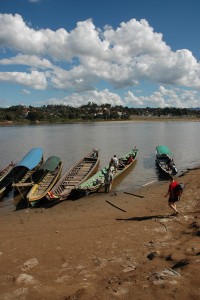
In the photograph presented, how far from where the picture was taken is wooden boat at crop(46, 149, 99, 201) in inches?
645

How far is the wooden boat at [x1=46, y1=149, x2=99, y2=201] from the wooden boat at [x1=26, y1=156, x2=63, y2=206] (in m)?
0.56

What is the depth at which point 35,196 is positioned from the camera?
1622 cm

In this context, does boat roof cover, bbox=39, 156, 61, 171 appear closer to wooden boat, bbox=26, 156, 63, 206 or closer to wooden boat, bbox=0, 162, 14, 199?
wooden boat, bbox=26, 156, 63, 206

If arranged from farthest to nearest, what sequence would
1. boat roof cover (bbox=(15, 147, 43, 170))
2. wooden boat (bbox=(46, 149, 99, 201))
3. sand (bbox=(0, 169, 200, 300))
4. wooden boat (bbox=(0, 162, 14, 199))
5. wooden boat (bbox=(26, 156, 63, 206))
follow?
boat roof cover (bbox=(15, 147, 43, 170)) → wooden boat (bbox=(0, 162, 14, 199)) → wooden boat (bbox=(46, 149, 99, 201)) → wooden boat (bbox=(26, 156, 63, 206)) → sand (bbox=(0, 169, 200, 300))

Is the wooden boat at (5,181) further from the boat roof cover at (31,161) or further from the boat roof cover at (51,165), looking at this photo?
the boat roof cover at (51,165)

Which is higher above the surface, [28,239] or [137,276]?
[137,276]

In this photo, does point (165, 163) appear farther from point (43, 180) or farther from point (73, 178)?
point (43, 180)

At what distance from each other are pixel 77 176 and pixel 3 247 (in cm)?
1200

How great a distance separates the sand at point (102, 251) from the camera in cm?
624

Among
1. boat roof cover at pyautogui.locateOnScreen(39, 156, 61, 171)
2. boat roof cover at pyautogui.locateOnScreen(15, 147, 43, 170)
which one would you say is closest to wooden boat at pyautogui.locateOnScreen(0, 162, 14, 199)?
boat roof cover at pyautogui.locateOnScreen(15, 147, 43, 170)

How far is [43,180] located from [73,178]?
2.15 metres

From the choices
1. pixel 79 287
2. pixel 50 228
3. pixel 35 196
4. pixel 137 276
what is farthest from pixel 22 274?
pixel 35 196

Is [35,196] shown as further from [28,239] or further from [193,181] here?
[193,181]

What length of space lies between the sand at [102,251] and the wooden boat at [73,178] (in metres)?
0.80
